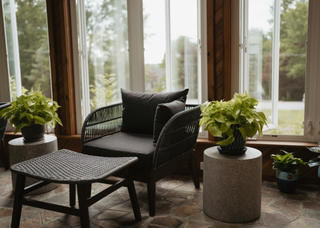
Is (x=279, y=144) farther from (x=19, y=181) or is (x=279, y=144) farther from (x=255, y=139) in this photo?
(x=19, y=181)

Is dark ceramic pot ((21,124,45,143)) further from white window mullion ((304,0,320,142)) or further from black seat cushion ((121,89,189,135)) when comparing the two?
white window mullion ((304,0,320,142))

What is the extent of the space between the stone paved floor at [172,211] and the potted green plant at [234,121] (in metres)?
0.51

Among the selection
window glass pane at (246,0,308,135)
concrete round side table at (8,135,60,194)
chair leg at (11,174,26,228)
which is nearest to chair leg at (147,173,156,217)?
chair leg at (11,174,26,228)

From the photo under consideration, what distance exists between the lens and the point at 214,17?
2594 millimetres

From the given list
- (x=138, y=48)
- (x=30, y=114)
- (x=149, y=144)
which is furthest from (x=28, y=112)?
(x=138, y=48)

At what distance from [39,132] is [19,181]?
2.54 ft

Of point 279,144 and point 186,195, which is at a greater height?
point 279,144

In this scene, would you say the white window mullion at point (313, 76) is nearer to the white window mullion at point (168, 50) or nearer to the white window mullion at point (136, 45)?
the white window mullion at point (168, 50)

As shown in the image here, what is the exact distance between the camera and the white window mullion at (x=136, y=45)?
2932 mm

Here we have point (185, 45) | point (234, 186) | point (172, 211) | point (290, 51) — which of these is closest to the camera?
point (234, 186)

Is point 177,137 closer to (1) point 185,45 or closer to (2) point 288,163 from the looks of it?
(2) point 288,163

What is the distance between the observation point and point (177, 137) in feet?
7.03

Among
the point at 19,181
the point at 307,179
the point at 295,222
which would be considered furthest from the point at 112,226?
the point at 307,179

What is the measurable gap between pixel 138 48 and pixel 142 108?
79 centimetres
